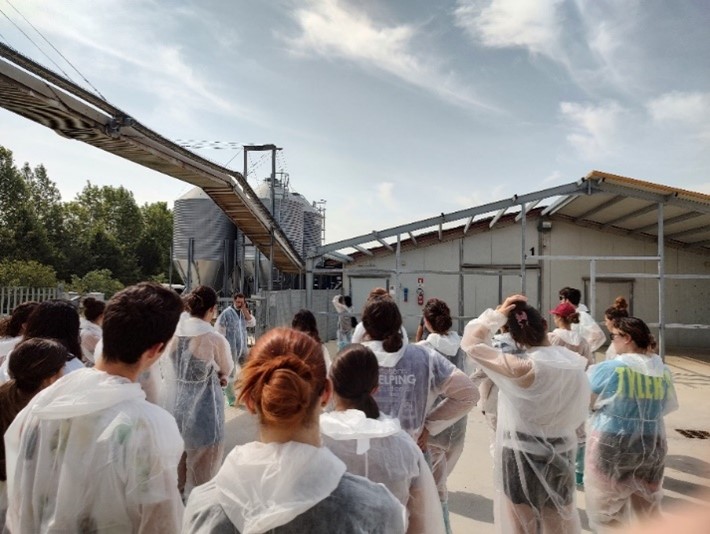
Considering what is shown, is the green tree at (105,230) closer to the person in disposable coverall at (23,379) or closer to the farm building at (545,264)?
the farm building at (545,264)

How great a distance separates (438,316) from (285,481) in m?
2.69

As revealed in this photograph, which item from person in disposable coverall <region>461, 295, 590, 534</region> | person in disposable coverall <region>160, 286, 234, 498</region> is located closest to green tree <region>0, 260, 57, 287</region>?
person in disposable coverall <region>160, 286, 234, 498</region>

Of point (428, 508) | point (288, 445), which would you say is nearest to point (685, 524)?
point (288, 445)

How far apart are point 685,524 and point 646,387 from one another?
259 cm

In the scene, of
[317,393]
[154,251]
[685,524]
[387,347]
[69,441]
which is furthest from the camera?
[154,251]

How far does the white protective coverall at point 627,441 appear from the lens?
9.52 ft

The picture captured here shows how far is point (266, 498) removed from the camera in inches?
44.0

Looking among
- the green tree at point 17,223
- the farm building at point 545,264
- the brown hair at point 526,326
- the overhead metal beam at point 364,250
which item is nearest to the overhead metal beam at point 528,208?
the farm building at point 545,264

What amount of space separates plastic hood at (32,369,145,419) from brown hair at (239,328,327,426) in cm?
48

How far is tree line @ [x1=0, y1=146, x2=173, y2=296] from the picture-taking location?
2527 centimetres

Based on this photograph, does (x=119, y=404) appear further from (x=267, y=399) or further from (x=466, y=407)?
(x=466, y=407)

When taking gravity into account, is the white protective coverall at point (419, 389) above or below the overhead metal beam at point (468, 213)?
below

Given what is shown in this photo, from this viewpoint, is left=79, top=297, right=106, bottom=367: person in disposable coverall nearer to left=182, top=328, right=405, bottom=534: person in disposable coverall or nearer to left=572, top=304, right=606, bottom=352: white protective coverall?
left=182, top=328, right=405, bottom=534: person in disposable coverall

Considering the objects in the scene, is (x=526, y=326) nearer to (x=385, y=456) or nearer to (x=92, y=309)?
(x=385, y=456)
